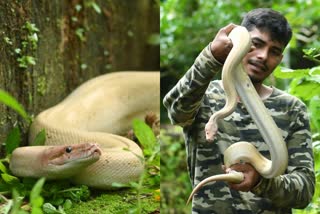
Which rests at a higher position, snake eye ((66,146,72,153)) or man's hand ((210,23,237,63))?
man's hand ((210,23,237,63))

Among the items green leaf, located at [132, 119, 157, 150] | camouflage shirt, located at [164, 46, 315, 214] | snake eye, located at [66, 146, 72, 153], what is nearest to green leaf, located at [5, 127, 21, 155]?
snake eye, located at [66, 146, 72, 153]

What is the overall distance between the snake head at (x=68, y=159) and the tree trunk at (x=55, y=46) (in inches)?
6.3

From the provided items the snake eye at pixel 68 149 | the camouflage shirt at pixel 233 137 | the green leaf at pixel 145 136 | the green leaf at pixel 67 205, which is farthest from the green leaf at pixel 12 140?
the camouflage shirt at pixel 233 137

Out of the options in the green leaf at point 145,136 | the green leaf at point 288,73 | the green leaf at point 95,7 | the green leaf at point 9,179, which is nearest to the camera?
the green leaf at point 288,73

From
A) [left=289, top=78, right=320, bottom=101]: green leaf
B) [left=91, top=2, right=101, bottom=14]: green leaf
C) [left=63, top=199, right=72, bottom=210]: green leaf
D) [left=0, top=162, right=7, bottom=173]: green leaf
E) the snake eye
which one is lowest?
[left=63, top=199, right=72, bottom=210]: green leaf

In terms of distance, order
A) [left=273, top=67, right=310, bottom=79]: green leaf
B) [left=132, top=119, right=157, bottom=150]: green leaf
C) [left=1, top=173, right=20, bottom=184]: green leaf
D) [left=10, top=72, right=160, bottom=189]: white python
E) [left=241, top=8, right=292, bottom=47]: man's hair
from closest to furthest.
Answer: [left=241, top=8, right=292, bottom=47]: man's hair, [left=273, top=67, right=310, bottom=79]: green leaf, [left=1, top=173, right=20, bottom=184]: green leaf, [left=10, top=72, right=160, bottom=189]: white python, [left=132, top=119, right=157, bottom=150]: green leaf

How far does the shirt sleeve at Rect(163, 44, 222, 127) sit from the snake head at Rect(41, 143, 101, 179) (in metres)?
0.38

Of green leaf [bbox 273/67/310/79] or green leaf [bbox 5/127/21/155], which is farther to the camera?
green leaf [bbox 5/127/21/155]

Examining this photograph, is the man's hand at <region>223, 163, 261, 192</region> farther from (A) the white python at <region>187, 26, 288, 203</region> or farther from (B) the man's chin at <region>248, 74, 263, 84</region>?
(B) the man's chin at <region>248, 74, 263, 84</region>

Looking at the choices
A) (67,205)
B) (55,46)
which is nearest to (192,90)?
(67,205)

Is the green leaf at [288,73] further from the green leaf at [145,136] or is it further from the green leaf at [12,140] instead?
the green leaf at [12,140]

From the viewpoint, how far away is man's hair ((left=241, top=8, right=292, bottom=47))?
1331 mm

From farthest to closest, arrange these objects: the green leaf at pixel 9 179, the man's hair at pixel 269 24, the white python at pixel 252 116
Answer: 1. the green leaf at pixel 9 179
2. the man's hair at pixel 269 24
3. the white python at pixel 252 116

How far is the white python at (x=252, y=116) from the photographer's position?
1225mm
